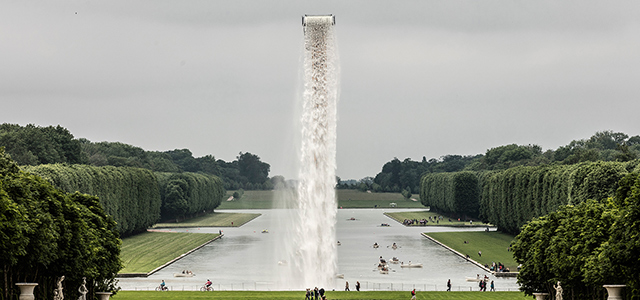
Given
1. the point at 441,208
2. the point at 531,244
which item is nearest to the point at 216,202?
the point at 441,208

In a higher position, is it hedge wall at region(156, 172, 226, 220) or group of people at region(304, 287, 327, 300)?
hedge wall at region(156, 172, 226, 220)

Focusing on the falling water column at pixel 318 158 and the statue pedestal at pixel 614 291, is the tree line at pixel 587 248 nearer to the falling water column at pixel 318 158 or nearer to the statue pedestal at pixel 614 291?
the statue pedestal at pixel 614 291

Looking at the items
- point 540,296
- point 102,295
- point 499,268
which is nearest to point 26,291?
point 102,295

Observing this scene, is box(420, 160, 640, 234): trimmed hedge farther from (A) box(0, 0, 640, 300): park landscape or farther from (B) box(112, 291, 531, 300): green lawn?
(B) box(112, 291, 531, 300): green lawn

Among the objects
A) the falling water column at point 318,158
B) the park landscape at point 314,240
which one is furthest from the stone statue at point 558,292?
the falling water column at point 318,158

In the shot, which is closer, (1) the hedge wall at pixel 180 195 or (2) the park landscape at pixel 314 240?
(2) the park landscape at pixel 314 240

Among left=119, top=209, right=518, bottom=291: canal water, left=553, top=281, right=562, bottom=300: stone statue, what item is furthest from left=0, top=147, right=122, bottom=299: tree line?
left=553, top=281, right=562, bottom=300: stone statue

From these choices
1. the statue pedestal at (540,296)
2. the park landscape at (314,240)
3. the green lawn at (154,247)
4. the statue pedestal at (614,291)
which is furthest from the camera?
the green lawn at (154,247)

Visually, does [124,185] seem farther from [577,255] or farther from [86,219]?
[577,255]
